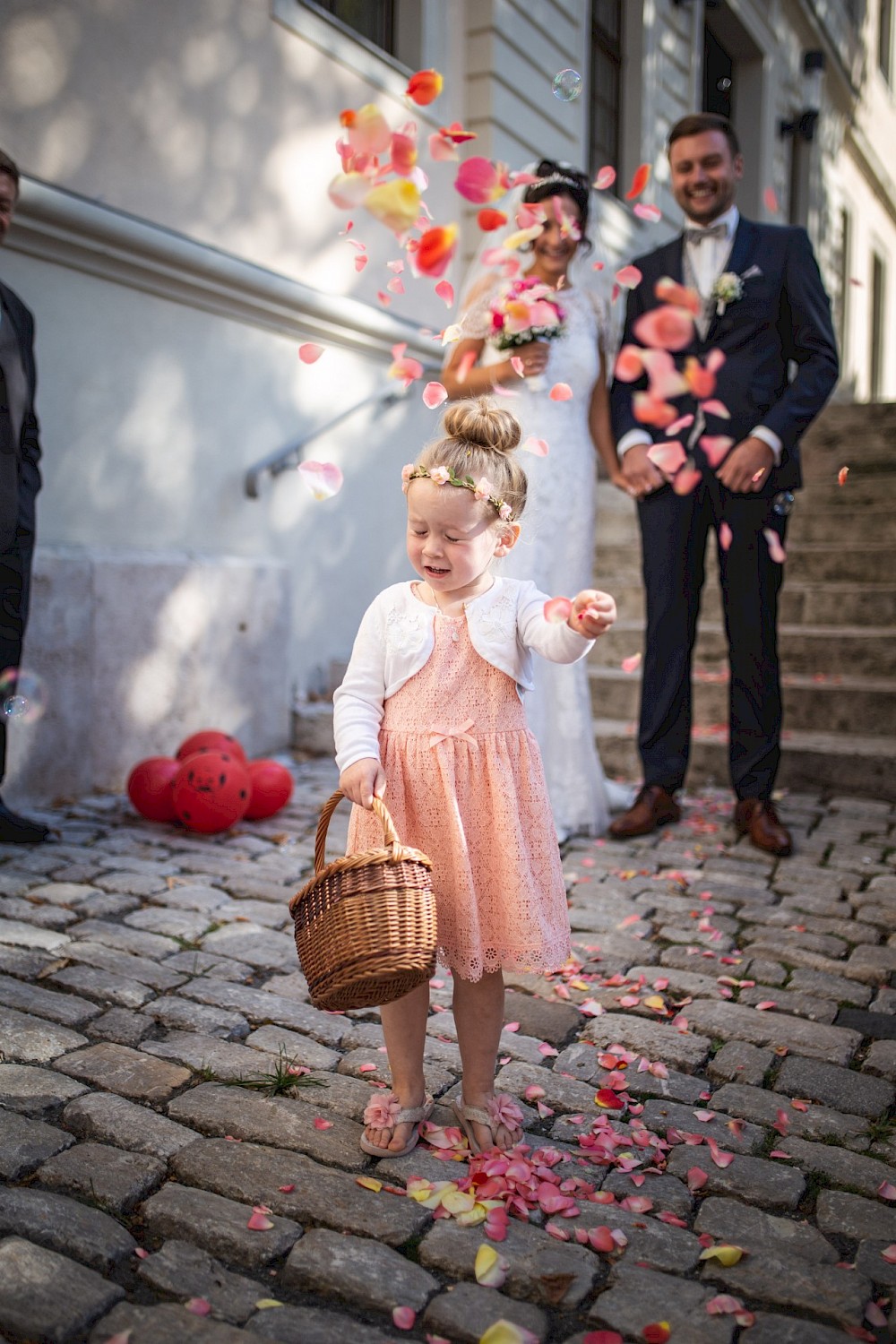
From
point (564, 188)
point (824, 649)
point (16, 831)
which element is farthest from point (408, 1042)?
point (824, 649)

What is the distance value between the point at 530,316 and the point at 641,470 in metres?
1.21

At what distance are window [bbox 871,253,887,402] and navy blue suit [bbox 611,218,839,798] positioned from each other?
16149 millimetres

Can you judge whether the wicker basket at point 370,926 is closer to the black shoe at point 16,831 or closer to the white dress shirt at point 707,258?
the black shoe at point 16,831

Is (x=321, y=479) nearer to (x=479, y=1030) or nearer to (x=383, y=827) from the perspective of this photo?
(x=383, y=827)

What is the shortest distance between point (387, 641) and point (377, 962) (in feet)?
2.24

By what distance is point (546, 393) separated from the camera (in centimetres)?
435

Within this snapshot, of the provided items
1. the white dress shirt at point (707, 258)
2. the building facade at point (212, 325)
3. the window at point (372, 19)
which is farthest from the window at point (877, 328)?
the white dress shirt at point (707, 258)

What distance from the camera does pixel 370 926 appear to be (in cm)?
185

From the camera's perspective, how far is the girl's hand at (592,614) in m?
2.01

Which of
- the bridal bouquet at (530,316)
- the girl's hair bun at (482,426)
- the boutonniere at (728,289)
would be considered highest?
the boutonniere at (728,289)

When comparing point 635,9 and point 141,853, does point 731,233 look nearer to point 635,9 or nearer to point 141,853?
point 141,853

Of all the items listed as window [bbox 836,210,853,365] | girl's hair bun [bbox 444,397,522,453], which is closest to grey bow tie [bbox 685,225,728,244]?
girl's hair bun [bbox 444,397,522,453]

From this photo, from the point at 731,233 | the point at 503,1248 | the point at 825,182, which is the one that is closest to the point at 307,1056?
A: the point at 503,1248

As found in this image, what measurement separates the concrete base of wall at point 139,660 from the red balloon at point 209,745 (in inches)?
17.0
